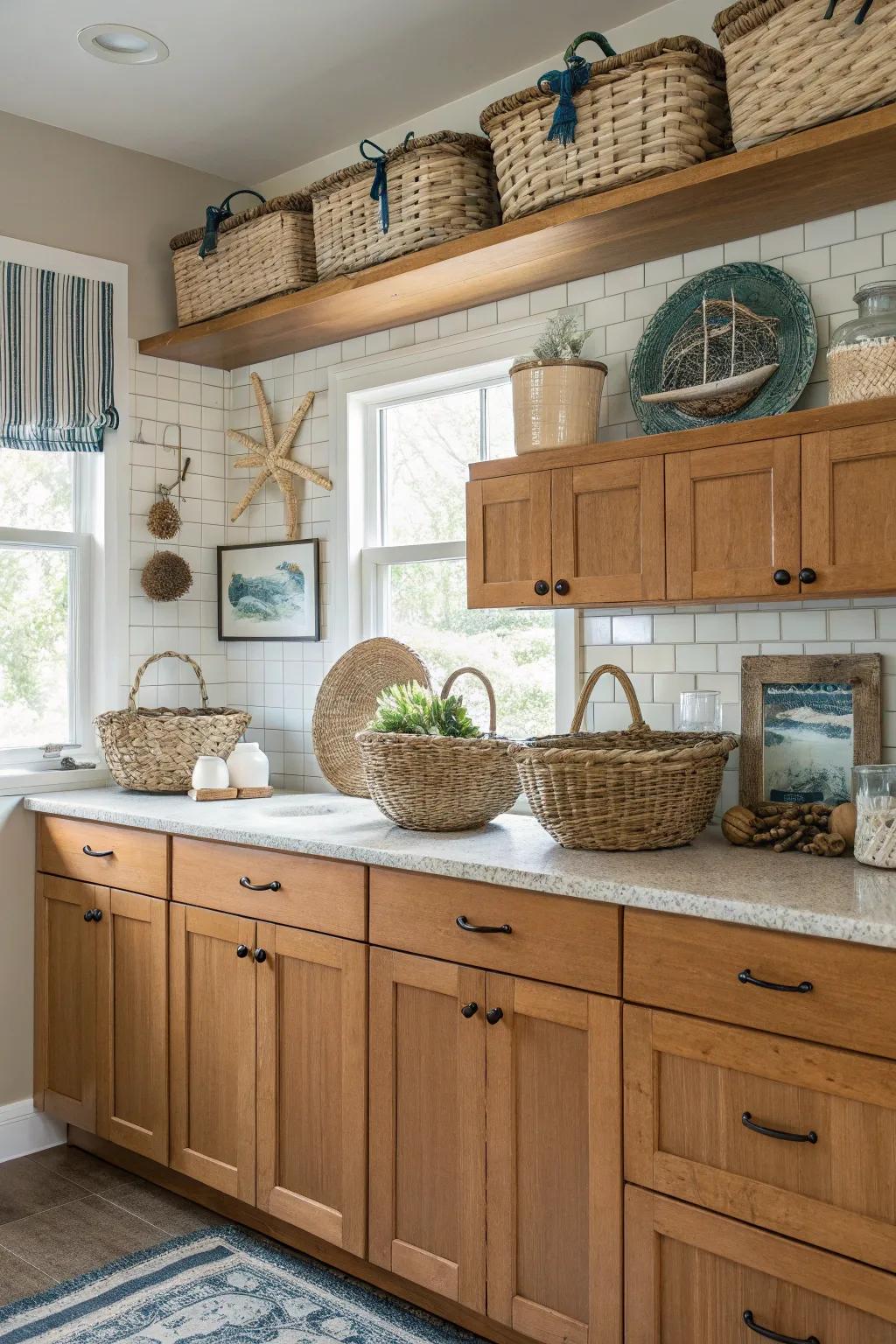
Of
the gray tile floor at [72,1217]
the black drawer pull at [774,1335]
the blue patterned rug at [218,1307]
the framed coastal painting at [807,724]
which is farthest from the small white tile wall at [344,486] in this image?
the blue patterned rug at [218,1307]

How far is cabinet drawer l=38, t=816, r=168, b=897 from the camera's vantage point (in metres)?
2.93

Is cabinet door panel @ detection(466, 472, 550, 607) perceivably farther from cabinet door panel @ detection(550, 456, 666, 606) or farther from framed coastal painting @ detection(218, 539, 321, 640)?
framed coastal painting @ detection(218, 539, 321, 640)

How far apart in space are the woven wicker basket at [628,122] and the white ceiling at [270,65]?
0.44 m

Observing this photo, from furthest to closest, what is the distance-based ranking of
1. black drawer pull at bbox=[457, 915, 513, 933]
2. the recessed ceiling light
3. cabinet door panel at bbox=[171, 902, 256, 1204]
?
the recessed ceiling light
cabinet door panel at bbox=[171, 902, 256, 1204]
black drawer pull at bbox=[457, 915, 513, 933]

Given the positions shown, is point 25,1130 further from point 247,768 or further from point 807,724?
point 807,724

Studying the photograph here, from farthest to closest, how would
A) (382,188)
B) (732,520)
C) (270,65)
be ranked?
(270,65)
(382,188)
(732,520)

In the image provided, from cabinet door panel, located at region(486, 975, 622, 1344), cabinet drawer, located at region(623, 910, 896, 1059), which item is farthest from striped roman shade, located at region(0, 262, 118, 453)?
cabinet drawer, located at region(623, 910, 896, 1059)

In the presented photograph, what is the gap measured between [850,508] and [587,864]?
0.80 m

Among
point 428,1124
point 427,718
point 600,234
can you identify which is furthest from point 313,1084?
point 600,234

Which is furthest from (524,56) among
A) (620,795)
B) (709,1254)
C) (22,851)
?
(709,1254)

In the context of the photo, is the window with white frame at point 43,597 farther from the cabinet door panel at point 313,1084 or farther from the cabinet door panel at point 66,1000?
the cabinet door panel at point 313,1084

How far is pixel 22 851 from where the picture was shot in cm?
333

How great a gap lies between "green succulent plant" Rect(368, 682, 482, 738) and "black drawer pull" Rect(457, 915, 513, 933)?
19.8 inches

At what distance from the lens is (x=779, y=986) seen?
1.79 m
